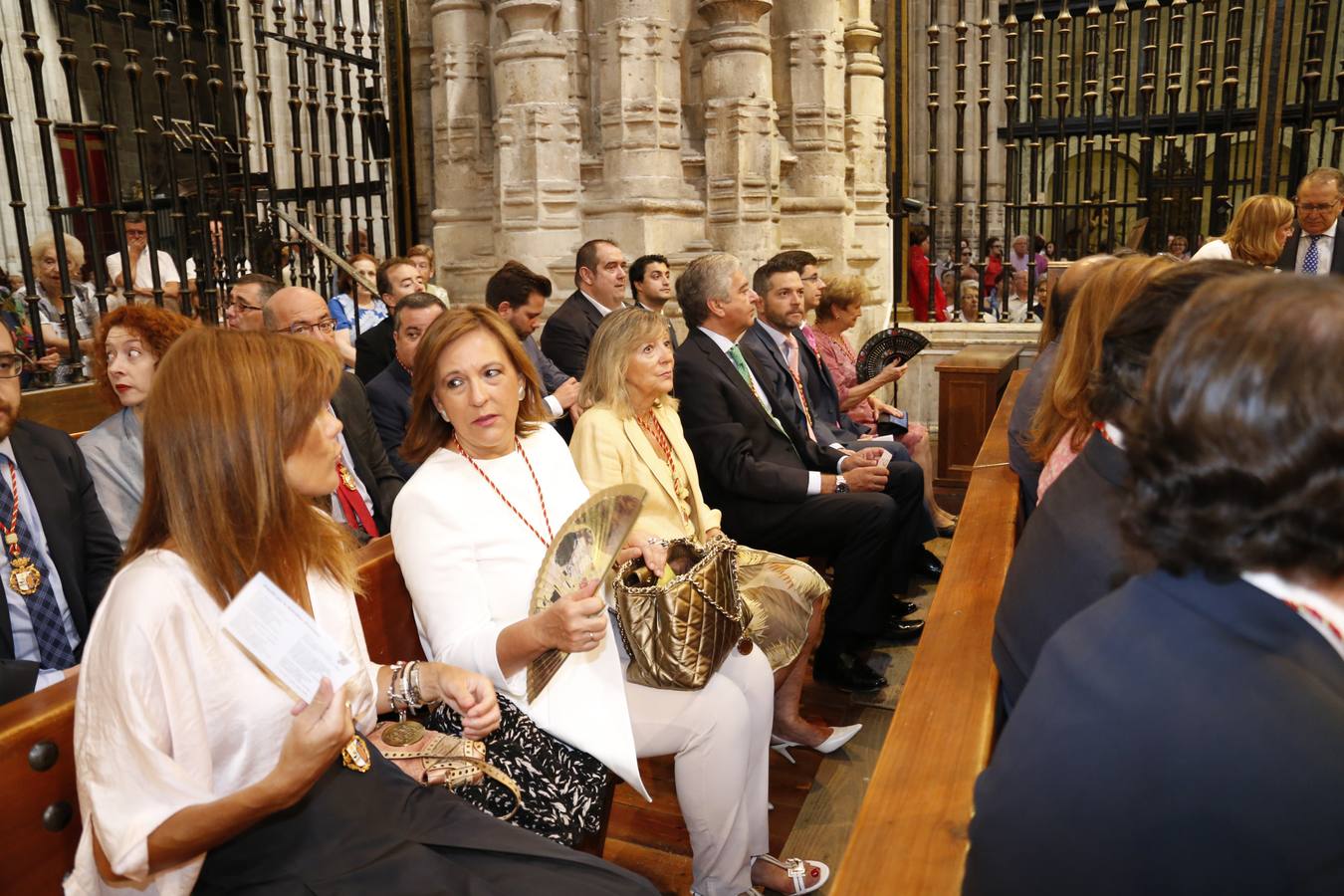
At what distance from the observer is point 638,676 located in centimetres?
226

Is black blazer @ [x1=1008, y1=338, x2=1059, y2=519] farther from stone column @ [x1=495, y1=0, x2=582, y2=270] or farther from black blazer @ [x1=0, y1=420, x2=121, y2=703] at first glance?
stone column @ [x1=495, y1=0, x2=582, y2=270]

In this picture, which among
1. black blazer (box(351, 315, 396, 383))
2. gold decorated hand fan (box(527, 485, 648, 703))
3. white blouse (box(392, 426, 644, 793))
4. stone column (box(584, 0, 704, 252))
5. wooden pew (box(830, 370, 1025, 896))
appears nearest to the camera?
wooden pew (box(830, 370, 1025, 896))

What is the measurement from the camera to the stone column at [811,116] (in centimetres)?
A: 641

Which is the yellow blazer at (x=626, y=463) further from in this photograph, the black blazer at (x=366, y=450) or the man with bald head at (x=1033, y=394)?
the man with bald head at (x=1033, y=394)

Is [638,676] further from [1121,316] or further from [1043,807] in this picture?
[1043,807]

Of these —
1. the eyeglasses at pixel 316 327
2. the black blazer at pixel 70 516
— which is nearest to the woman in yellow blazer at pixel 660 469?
the eyeglasses at pixel 316 327

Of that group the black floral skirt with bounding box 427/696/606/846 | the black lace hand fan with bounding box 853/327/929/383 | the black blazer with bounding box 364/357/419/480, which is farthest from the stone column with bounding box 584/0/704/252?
the black floral skirt with bounding box 427/696/606/846

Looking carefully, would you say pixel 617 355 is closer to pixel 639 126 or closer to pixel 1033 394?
pixel 1033 394

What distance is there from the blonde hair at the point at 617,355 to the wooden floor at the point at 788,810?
1141 millimetres

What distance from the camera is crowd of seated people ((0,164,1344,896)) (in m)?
0.87

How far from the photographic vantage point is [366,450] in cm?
318

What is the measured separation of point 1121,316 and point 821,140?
5205 mm

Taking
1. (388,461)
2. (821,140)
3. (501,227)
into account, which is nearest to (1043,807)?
(388,461)

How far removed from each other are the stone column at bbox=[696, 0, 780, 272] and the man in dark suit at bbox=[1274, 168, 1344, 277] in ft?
9.31
